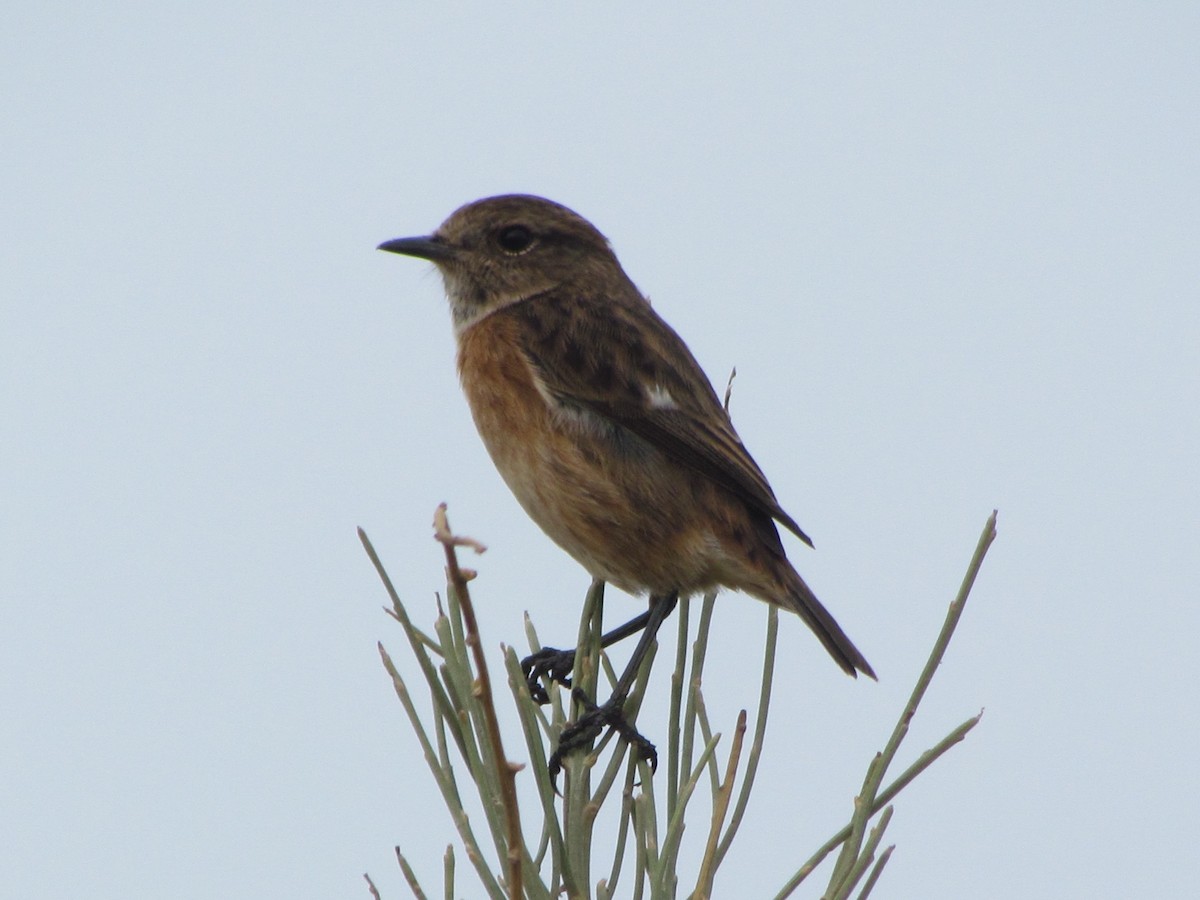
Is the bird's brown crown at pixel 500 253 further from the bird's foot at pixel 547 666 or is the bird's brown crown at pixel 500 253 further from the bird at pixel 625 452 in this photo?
the bird's foot at pixel 547 666

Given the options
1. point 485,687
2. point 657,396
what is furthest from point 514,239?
point 485,687

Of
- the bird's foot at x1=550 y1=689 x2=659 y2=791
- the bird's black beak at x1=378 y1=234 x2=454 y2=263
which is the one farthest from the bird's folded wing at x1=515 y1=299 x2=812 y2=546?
the bird's foot at x1=550 y1=689 x2=659 y2=791

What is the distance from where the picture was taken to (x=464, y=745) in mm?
2359

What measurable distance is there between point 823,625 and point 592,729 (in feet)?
5.41

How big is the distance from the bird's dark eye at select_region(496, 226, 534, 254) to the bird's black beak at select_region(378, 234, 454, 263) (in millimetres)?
225

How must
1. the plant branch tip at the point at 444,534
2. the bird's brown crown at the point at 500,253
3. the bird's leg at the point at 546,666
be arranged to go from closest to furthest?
the plant branch tip at the point at 444,534 → the bird's leg at the point at 546,666 → the bird's brown crown at the point at 500,253

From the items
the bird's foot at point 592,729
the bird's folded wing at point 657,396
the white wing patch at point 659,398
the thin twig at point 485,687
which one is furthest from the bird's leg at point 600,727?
the white wing patch at point 659,398

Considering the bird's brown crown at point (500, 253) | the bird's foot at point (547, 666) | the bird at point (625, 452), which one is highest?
the bird's brown crown at point (500, 253)

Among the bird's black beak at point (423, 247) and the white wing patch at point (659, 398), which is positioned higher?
the bird's black beak at point (423, 247)

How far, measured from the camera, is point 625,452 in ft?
15.9

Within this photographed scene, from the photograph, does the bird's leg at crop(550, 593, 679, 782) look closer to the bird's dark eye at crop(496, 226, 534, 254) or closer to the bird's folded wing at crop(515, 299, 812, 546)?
the bird's folded wing at crop(515, 299, 812, 546)

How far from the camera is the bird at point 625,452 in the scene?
4.62 meters

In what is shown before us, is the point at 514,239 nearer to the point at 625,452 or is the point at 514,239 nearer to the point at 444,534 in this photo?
the point at 625,452

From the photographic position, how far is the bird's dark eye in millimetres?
5680
